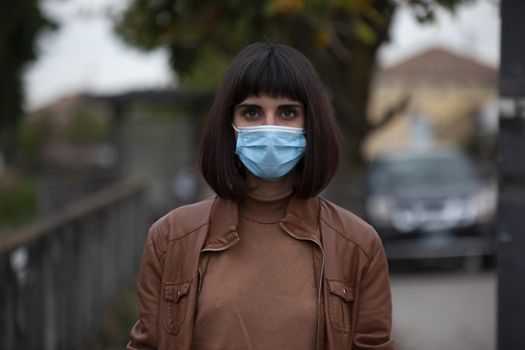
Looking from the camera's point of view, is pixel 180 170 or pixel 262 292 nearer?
pixel 262 292

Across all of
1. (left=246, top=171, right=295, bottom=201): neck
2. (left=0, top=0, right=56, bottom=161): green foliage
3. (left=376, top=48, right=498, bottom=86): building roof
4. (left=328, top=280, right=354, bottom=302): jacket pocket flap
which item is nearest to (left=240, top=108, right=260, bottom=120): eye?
(left=246, top=171, right=295, bottom=201): neck

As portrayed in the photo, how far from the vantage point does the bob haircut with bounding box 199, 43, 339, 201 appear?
9.31 ft

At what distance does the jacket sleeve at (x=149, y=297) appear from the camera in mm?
2879

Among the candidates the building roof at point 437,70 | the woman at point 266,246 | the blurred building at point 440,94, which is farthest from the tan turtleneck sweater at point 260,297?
the building roof at point 437,70

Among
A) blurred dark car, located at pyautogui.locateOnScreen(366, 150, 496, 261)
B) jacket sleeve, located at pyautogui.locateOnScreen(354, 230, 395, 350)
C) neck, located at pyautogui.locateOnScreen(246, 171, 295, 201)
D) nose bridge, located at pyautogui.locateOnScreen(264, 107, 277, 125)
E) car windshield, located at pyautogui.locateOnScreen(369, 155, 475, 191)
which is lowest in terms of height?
blurred dark car, located at pyautogui.locateOnScreen(366, 150, 496, 261)

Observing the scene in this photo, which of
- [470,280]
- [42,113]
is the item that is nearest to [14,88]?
[470,280]

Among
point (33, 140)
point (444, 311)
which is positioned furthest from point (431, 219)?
point (33, 140)

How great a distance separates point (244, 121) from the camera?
114 inches

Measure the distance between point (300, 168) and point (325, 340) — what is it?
0.53m

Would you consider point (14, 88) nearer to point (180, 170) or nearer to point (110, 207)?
point (110, 207)

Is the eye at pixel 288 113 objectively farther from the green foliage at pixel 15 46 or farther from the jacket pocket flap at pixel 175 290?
the green foliage at pixel 15 46

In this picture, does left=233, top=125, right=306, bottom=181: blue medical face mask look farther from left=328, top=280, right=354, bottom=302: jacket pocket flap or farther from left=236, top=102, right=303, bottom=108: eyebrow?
left=328, top=280, right=354, bottom=302: jacket pocket flap

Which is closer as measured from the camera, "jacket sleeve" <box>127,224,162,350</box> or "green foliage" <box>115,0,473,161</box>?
"jacket sleeve" <box>127,224,162,350</box>

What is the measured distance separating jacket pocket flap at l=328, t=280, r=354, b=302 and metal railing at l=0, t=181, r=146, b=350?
2.60 metres
